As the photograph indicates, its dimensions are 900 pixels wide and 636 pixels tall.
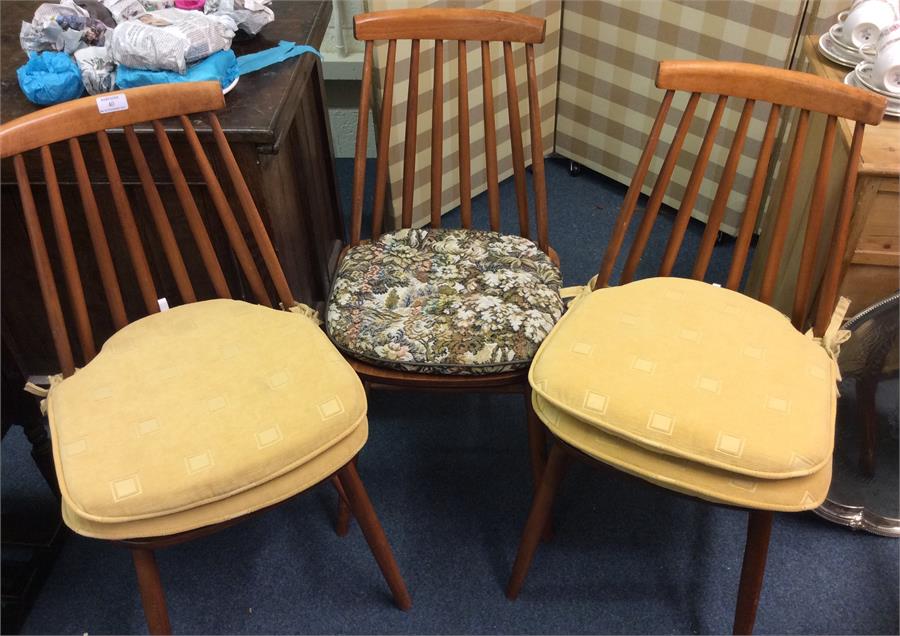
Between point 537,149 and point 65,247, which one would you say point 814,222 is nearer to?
point 537,149

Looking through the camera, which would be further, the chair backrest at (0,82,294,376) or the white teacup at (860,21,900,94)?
the white teacup at (860,21,900,94)

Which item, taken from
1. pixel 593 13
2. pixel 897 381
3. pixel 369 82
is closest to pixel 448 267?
pixel 369 82

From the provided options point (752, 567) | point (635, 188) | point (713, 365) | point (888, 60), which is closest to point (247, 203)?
point (635, 188)

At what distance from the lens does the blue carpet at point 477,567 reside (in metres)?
1.35

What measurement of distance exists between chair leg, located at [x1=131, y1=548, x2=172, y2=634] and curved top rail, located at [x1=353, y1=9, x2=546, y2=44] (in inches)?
35.0

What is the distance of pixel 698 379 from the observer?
105 cm

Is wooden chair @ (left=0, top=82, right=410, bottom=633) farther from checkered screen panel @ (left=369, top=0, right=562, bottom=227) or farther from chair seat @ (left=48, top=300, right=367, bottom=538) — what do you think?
checkered screen panel @ (left=369, top=0, right=562, bottom=227)

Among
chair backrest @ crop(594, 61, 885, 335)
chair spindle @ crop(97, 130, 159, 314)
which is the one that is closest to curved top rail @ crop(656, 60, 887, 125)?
chair backrest @ crop(594, 61, 885, 335)

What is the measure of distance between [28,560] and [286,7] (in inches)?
46.7

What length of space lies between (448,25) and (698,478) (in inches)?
33.7

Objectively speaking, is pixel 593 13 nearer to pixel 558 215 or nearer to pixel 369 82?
pixel 558 215

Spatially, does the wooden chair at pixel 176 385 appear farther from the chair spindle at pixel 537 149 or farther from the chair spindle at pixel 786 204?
the chair spindle at pixel 786 204

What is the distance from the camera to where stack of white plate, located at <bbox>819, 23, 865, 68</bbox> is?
4.71 feet

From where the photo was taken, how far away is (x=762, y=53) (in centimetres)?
183
